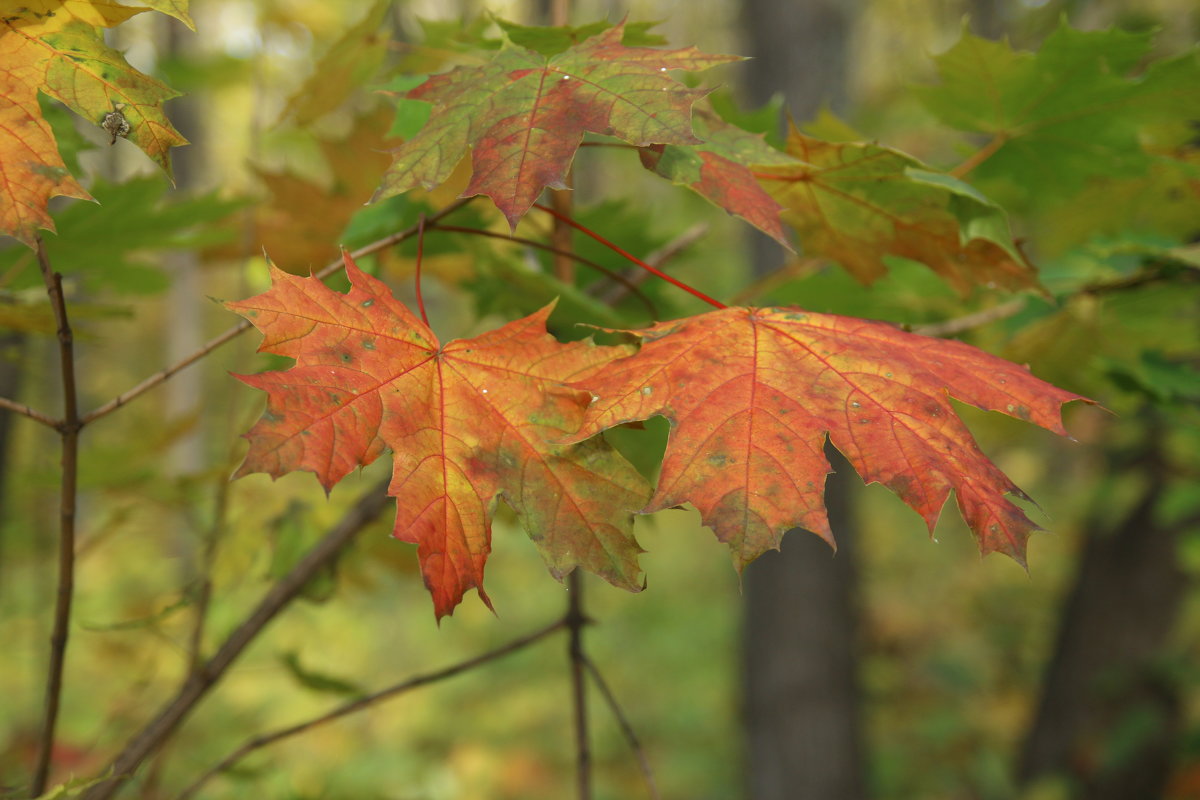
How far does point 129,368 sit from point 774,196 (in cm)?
1588

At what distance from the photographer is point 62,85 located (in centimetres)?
63

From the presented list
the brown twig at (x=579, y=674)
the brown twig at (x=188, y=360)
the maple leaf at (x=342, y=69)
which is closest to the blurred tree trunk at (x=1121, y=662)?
the brown twig at (x=579, y=674)

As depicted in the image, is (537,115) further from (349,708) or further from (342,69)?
(349,708)

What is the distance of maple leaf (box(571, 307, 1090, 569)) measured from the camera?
59cm

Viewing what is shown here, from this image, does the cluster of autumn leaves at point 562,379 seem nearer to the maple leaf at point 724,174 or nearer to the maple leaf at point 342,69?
the maple leaf at point 724,174

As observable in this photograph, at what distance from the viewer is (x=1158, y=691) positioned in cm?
377

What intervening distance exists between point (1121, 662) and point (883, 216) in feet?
12.9

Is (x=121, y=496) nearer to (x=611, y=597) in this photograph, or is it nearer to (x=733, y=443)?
(x=733, y=443)

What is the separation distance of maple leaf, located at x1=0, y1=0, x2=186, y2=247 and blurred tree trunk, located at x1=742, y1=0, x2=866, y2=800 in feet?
11.4

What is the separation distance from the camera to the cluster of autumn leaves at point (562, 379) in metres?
0.59

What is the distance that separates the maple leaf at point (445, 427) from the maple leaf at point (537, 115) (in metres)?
0.10

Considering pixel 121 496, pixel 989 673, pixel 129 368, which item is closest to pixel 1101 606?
pixel 989 673

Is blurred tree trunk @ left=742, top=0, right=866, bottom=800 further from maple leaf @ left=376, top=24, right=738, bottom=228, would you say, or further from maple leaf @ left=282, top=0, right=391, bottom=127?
maple leaf @ left=376, top=24, right=738, bottom=228

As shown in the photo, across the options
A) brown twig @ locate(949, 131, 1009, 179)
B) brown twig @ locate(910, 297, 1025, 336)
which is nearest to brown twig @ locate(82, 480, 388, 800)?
brown twig @ locate(910, 297, 1025, 336)
